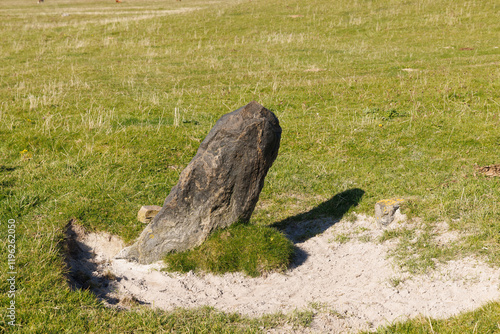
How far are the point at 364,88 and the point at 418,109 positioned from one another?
319cm

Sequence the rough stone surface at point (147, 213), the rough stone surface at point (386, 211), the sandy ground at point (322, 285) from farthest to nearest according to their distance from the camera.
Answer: the rough stone surface at point (147, 213)
the rough stone surface at point (386, 211)
the sandy ground at point (322, 285)

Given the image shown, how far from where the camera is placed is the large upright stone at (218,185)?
22.7 ft

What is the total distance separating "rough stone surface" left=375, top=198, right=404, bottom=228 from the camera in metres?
8.09

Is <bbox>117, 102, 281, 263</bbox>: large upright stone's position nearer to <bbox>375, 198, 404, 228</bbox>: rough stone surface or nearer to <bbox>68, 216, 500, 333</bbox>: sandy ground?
<bbox>68, 216, 500, 333</bbox>: sandy ground

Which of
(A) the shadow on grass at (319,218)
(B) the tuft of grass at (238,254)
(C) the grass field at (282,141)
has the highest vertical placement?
(C) the grass field at (282,141)

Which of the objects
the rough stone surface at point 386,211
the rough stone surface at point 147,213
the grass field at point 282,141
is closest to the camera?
the grass field at point 282,141

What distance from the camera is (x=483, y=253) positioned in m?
6.55

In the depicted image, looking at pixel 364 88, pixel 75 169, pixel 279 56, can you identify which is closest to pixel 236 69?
pixel 279 56

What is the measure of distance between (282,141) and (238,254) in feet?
18.1

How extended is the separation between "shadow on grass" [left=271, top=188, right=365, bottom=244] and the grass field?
9cm

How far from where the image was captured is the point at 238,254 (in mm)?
7160

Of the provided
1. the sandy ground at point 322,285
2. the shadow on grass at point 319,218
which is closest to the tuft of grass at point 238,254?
the sandy ground at point 322,285

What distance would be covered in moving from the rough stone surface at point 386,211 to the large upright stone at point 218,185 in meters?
2.39

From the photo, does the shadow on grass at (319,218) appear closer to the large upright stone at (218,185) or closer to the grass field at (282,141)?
the grass field at (282,141)
